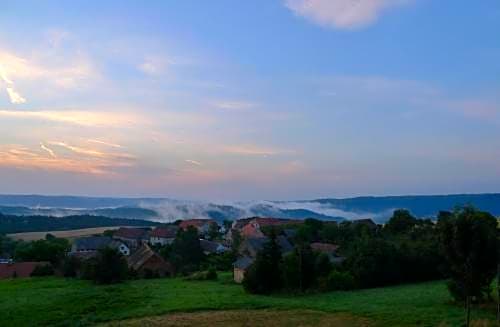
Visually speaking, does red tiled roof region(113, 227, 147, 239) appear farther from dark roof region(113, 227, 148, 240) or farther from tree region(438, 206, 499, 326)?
tree region(438, 206, 499, 326)

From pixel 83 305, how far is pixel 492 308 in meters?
23.8

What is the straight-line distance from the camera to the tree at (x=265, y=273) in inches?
1668

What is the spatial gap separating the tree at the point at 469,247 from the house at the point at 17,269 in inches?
1977

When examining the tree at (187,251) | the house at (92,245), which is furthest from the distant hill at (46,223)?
the tree at (187,251)

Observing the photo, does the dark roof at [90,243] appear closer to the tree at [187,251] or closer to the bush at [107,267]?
the tree at [187,251]

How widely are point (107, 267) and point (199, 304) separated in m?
19.6

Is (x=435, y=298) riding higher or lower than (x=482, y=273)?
lower

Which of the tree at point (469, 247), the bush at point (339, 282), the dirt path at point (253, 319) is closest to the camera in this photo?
the tree at point (469, 247)

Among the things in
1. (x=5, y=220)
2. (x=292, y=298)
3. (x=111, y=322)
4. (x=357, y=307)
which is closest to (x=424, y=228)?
(x=292, y=298)

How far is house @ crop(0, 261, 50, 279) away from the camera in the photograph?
6094 centimetres

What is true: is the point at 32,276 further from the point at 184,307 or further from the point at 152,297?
the point at 184,307

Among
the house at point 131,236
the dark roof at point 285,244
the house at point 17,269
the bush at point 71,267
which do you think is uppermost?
the dark roof at point 285,244

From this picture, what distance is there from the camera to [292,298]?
39.0 m

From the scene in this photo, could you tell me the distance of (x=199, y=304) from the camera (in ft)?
110
